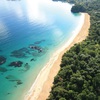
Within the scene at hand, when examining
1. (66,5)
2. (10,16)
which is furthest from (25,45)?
(66,5)

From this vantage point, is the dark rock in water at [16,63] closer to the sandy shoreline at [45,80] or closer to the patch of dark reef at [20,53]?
the patch of dark reef at [20,53]

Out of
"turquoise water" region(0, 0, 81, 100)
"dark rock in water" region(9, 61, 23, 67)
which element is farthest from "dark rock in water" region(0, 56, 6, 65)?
"dark rock in water" region(9, 61, 23, 67)

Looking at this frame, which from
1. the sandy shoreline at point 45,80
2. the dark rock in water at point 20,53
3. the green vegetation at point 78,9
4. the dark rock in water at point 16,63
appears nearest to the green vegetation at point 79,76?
the sandy shoreline at point 45,80

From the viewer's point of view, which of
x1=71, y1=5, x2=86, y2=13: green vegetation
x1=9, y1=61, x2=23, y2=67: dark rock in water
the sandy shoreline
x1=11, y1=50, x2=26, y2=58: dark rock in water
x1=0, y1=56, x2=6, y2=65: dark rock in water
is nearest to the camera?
the sandy shoreline

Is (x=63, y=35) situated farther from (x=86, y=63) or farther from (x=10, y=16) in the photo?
(x=10, y=16)

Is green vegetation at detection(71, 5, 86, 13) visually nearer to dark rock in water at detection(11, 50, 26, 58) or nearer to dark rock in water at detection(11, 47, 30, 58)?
dark rock in water at detection(11, 47, 30, 58)

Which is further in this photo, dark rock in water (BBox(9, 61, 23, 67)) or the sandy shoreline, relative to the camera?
dark rock in water (BBox(9, 61, 23, 67))
